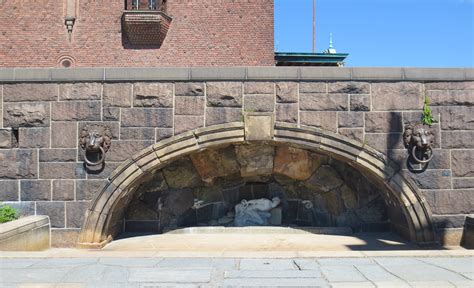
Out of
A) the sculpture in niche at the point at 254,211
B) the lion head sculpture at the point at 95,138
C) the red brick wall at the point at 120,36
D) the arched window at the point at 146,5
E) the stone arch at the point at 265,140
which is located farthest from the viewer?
the red brick wall at the point at 120,36

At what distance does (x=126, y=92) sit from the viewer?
7.61 metres

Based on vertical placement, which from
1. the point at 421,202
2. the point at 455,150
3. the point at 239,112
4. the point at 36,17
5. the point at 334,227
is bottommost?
the point at 334,227

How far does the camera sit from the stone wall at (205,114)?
7.57 meters

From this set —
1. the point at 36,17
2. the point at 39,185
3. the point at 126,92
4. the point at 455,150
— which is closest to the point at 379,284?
the point at 455,150

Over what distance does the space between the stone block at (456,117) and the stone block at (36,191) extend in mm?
6465

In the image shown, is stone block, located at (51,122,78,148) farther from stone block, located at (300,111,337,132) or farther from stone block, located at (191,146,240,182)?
stone block, located at (300,111,337,132)

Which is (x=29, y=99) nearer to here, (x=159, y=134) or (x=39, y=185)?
(x=39, y=185)

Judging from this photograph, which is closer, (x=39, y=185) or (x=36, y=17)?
(x=39, y=185)

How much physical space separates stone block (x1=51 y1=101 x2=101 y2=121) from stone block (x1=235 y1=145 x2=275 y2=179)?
240 centimetres

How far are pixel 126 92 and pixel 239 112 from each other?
6.05 feet

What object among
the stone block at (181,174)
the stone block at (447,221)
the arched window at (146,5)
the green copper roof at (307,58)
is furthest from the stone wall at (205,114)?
the green copper roof at (307,58)

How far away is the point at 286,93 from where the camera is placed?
7598 millimetres

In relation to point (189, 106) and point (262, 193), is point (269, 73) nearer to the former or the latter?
point (189, 106)

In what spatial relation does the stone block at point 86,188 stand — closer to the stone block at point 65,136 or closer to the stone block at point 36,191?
the stone block at point 36,191
